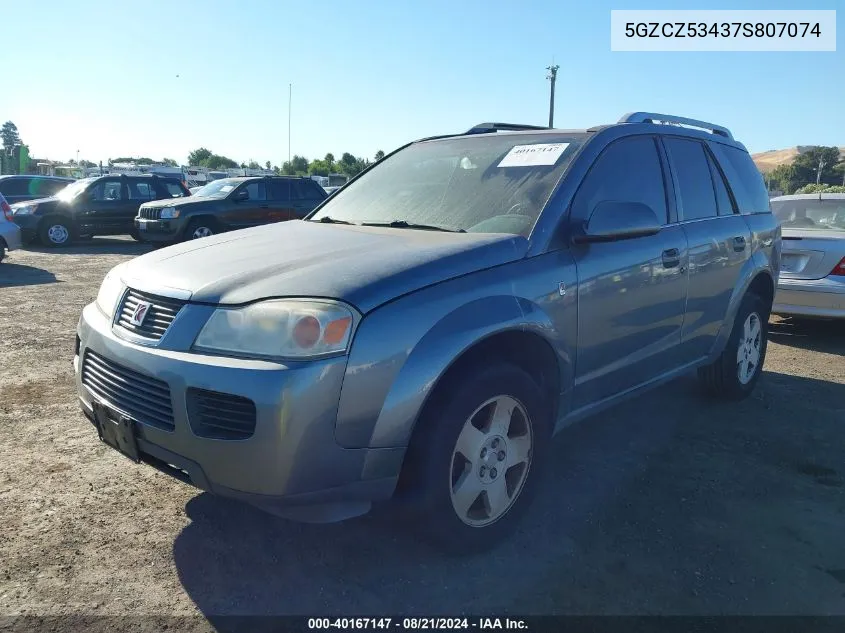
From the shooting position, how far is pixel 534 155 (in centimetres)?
352

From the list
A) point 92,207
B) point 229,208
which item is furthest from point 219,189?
point 92,207

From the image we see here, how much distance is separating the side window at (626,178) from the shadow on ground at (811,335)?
3962mm

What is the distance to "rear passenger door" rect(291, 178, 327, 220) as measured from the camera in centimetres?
1441

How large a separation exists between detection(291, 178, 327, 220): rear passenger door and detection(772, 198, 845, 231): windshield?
9042mm

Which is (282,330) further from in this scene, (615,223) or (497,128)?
(497,128)

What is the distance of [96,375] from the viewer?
2.82m

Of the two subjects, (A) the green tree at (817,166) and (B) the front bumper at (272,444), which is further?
(A) the green tree at (817,166)

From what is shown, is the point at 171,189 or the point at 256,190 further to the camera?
the point at 171,189

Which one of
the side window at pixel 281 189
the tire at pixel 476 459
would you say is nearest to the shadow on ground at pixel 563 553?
the tire at pixel 476 459

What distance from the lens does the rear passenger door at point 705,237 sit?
13.2ft

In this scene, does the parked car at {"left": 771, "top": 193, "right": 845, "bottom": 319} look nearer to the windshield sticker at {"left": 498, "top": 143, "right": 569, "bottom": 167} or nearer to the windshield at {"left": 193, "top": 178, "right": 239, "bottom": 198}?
the windshield sticker at {"left": 498, "top": 143, "right": 569, "bottom": 167}

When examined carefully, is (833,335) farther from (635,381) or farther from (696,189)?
(635,381)

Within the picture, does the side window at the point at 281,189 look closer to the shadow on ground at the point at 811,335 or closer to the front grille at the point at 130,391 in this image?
the shadow on ground at the point at 811,335

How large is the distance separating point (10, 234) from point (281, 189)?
5001 mm
